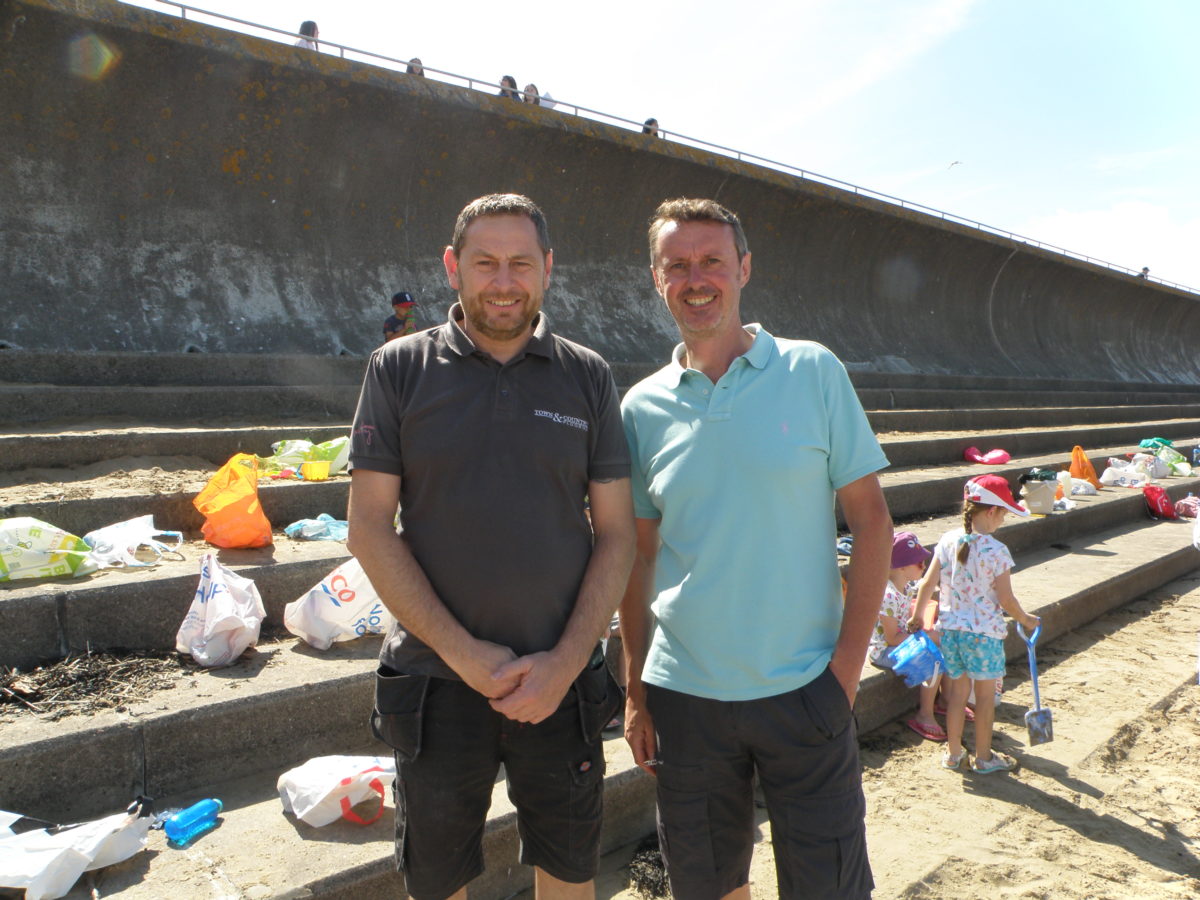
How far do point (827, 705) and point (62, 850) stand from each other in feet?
5.98

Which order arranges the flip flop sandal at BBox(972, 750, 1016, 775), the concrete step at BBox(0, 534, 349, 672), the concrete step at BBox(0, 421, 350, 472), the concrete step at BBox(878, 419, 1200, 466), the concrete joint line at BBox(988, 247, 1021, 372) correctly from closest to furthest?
the concrete step at BBox(0, 534, 349, 672) < the flip flop sandal at BBox(972, 750, 1016, 775) < the concrete step at BBox(0, 421, 350, 472) < the concrete step at BBox(878, 419, 1200, 466) < the concrete joint line at BBox(988, 247, 1021, 372)

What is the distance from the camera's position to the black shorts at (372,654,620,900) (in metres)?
1.74

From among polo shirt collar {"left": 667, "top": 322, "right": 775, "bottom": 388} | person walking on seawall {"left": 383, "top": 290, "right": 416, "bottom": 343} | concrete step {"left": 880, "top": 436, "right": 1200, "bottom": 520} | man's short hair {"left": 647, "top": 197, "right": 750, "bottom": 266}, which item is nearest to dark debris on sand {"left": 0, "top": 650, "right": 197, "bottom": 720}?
polo shirt collar {"left": 667, "top": 322, "right": 775, "bottom": 388}

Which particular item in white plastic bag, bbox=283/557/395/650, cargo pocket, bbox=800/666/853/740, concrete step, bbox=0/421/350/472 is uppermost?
concrete step, bbox=0/421/350/472

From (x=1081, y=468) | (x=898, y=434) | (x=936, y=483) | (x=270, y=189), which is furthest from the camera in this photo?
(x=898, y=434)

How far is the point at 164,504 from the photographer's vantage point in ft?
12.5

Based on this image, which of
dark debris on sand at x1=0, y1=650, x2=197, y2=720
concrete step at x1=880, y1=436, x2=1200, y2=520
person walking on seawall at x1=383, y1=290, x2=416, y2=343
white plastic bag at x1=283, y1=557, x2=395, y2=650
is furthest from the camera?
concrete step at x1=880, y1=436, x2=1200, y2=520

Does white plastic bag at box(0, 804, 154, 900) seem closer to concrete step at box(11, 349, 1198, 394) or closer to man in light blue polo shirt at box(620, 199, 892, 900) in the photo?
man in light blue polo shirt at box(620, 199, 892, 900)

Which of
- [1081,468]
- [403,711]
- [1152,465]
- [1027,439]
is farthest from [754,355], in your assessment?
[1152,465]

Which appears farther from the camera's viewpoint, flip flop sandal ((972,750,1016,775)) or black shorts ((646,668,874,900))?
flip flop sandal ((972,750,1016,775))

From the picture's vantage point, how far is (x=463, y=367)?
69.9 inches


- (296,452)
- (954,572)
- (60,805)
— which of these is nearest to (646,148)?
(296,452)

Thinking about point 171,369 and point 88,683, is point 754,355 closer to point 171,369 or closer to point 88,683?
point 88,683

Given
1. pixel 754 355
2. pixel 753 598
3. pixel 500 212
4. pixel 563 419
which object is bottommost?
pixel 753 598
